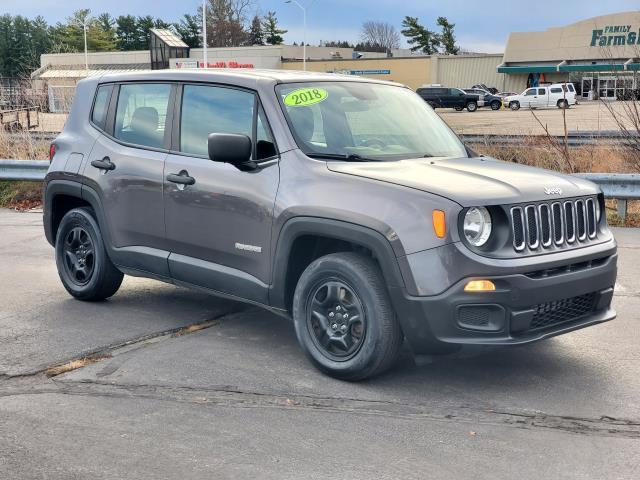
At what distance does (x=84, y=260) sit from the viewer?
22.5ft

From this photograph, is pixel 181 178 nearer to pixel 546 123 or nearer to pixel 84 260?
pixel 84 260

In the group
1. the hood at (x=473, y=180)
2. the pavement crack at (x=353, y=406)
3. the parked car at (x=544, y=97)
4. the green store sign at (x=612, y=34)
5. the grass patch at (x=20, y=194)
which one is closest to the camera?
the pavement crack at (x=353, y=406)

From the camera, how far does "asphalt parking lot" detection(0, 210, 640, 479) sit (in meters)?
3.80

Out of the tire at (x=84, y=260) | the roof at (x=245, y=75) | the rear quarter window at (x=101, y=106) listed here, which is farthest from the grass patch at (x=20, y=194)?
the roof at (x=245, y=75)

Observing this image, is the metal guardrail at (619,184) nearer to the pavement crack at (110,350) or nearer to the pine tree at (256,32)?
the pavement crack at (110,350)

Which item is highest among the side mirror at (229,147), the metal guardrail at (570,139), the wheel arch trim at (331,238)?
the side mirror at (229,147)

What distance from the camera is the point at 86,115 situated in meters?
6.80

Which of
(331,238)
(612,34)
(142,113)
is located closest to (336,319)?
(331,238)

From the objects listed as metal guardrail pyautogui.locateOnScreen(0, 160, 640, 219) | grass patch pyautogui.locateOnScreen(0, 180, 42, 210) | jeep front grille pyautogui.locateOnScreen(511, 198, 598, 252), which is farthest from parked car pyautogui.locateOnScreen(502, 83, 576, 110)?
jeep front grille pyautogui.locateOnScreen(511, 198, 598, 252)

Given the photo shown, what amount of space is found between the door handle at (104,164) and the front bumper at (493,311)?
2781mm

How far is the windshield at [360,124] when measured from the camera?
17.4 feet

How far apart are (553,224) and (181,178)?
2.50m

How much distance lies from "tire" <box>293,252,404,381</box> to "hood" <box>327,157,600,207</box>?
1.74ft

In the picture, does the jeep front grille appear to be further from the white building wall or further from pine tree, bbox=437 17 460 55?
pine tree, bbox=437 17 460 55
